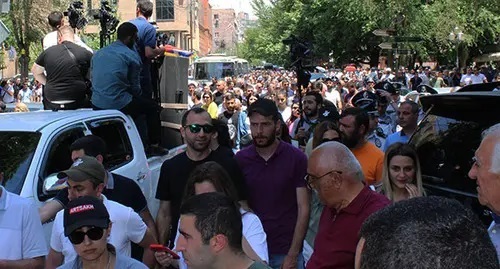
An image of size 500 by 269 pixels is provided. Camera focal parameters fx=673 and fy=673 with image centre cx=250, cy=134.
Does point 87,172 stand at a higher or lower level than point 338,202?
higher

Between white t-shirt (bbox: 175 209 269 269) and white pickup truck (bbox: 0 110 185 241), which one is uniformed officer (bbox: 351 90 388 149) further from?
white t-shirt (bbox: 175 209 269 269)

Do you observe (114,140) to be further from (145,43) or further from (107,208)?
(107,208)

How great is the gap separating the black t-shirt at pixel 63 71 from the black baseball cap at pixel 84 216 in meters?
4.81

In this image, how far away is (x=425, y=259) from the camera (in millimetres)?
1431

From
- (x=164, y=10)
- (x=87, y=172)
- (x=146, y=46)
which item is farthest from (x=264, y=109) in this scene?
(x=164, y=10)

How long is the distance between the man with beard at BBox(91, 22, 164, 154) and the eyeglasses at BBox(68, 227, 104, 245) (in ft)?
12.7

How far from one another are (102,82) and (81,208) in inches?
153

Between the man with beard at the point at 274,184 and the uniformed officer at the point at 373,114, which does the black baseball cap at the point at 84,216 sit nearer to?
the man with beard at the point at 274,184

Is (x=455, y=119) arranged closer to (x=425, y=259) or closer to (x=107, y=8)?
(x=425, y=259)

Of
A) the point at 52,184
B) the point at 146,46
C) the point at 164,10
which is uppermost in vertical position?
the point at 164,10

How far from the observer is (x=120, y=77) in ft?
23.9

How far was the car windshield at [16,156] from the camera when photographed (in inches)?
202

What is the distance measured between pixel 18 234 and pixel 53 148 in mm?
1667

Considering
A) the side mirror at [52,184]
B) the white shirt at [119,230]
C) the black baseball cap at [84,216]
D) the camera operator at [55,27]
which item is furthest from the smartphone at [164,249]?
A: the camera operator at [55,27]
